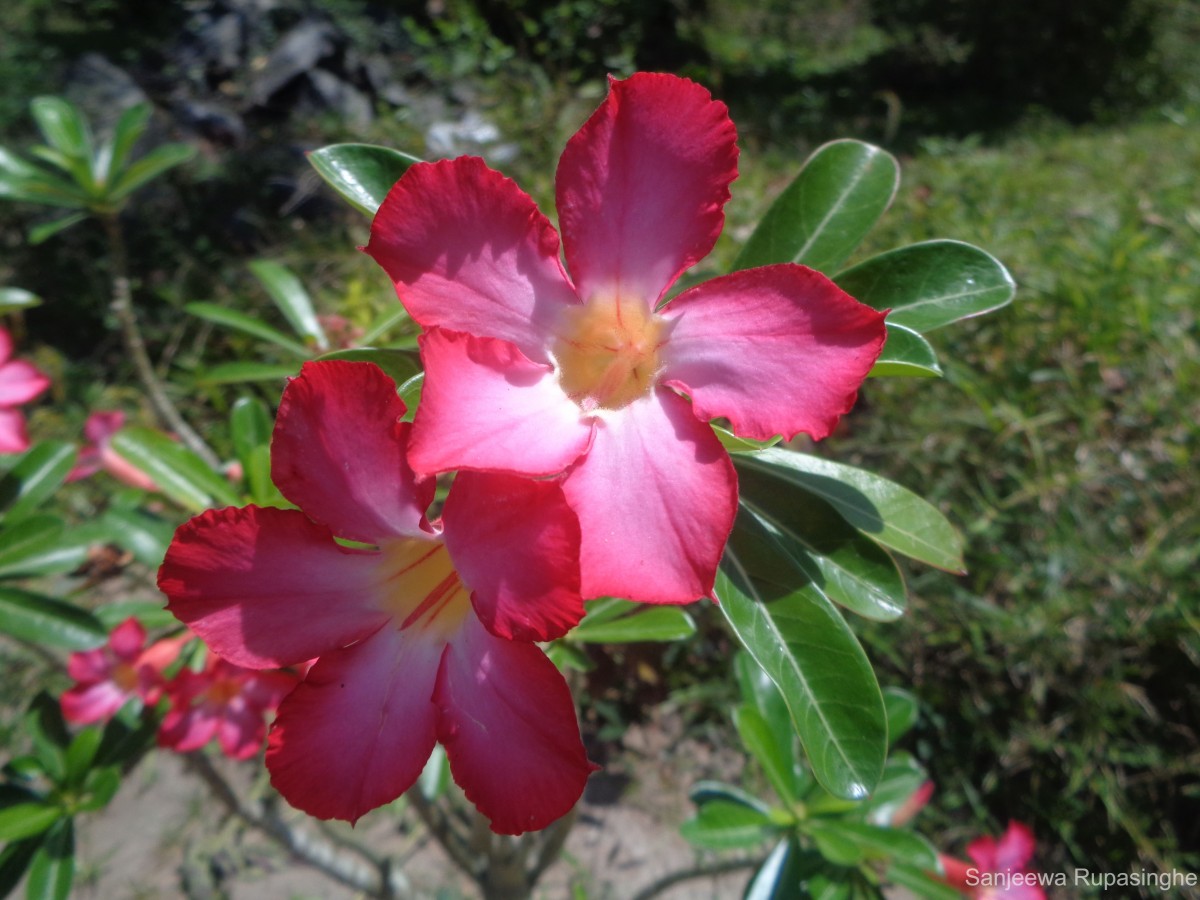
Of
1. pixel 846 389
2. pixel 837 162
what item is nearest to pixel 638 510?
pixel 846 389

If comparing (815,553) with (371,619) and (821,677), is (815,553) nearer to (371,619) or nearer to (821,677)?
(821,677)

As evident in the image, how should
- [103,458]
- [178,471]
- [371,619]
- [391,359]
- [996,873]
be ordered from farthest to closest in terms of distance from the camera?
[103,458] < [996,873] < [178,471] < [391,359] < [371,619]

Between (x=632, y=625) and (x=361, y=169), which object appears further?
(x=632, y=625)

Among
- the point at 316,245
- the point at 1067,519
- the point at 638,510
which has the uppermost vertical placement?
the point at 638,510

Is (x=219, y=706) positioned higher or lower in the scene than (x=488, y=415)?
lower

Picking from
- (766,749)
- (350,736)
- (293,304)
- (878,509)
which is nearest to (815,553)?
(878,509)

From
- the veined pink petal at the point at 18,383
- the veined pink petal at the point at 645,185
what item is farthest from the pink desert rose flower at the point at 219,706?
the veined pink petal at the point at 645,185

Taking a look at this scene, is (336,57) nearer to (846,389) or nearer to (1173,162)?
(1173,162)
